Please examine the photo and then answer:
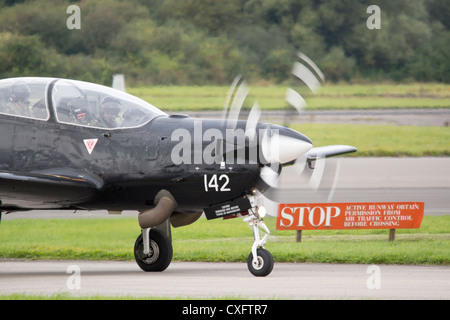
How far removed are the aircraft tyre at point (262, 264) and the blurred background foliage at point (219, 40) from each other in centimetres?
1431

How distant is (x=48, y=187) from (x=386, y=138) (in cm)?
2494

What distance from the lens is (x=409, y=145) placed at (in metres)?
34.5

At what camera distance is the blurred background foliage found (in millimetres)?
28234

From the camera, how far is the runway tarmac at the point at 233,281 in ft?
35.3

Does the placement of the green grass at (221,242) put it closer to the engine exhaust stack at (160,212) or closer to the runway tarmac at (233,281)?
the runway tarmac at (233,281)

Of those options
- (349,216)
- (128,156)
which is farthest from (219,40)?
(128,156)

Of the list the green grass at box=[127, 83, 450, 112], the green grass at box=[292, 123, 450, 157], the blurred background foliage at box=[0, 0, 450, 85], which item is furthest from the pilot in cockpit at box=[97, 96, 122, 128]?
the green grass at box=[292, 123, 450, 157]

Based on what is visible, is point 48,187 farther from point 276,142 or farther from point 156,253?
point 276,142

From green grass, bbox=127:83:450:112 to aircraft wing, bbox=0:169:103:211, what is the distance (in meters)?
12.8

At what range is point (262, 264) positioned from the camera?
495 inches
